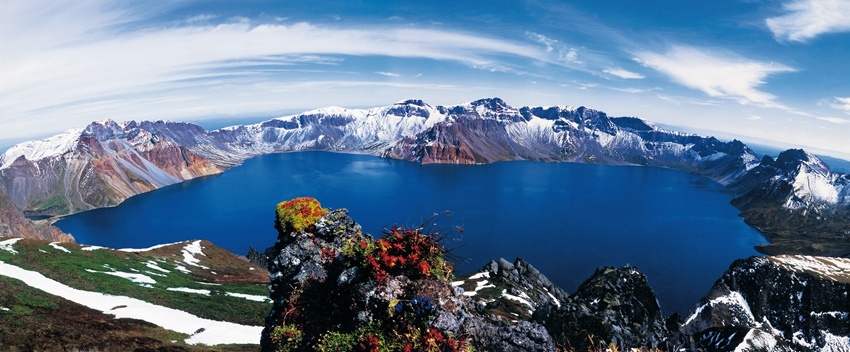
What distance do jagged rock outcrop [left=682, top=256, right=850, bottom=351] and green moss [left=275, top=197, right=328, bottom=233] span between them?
6507 centimetres

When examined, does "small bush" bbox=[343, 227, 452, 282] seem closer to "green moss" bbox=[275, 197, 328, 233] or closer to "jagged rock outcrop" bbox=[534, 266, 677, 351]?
"green moss" bbox=[275, 197, 328, 233]

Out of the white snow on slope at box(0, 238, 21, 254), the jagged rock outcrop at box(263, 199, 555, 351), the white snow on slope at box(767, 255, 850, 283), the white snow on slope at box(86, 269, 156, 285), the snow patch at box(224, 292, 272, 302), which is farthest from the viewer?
the white snow on slope at box(767, 255, 850, 283)

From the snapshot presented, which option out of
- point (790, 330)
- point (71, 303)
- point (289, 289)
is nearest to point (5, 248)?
point (71, 303)

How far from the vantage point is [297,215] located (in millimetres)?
17531

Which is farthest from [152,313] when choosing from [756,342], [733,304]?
[733,304]

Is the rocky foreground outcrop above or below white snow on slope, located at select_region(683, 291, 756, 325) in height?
above

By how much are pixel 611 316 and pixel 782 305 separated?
60.5 metres

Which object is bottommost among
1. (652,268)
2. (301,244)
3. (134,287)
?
(652,268)

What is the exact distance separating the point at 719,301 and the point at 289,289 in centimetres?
7511

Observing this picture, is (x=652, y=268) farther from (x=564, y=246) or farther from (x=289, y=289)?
(x=289, y=289)

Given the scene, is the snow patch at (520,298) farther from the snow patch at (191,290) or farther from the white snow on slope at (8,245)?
the white snow on slope at (8,245)

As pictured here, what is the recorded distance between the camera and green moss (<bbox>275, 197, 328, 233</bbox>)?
17.4 meters

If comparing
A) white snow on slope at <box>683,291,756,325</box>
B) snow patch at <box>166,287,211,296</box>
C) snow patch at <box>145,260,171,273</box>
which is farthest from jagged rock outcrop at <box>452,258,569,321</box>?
snow patch at <box>145,260,171,273</box>

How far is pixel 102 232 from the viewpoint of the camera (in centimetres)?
19238
